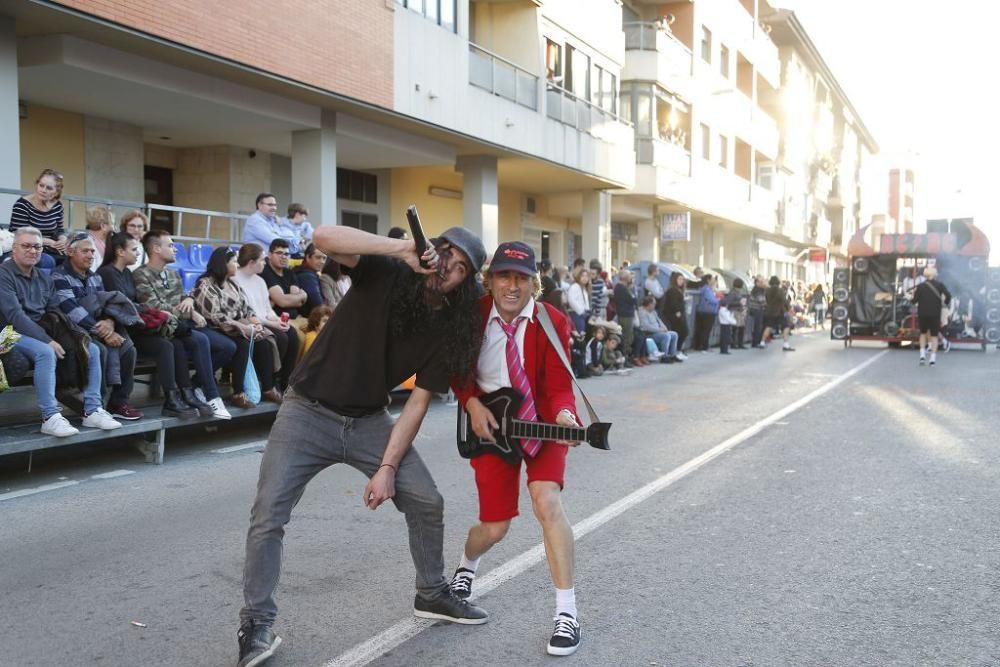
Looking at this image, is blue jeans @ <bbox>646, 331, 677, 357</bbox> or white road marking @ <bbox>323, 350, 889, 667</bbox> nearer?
white road marking @ <bbox>323, 350, 889, 667</bbox>

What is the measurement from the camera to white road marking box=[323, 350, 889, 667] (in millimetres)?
4062

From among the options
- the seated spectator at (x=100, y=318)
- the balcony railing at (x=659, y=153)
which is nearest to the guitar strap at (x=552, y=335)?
the seated spectator at (x=100, y=318)

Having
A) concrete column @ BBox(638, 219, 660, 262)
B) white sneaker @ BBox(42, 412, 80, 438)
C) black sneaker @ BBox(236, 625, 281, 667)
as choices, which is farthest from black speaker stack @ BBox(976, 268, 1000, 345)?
black sneaker @ BBox(236, 625, 281, 667)

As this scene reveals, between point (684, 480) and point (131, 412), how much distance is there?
4.55m

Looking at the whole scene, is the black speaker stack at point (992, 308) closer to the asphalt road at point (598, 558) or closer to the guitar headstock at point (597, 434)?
the asphalt road at point (598, 558)

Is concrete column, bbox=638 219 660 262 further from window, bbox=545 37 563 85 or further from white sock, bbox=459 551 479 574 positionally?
white sock, bbox=459 551 479 574

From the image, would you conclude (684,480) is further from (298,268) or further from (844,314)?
(844,314)

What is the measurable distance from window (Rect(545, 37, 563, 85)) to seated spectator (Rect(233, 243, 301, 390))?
53.3ft

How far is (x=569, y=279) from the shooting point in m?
18.5

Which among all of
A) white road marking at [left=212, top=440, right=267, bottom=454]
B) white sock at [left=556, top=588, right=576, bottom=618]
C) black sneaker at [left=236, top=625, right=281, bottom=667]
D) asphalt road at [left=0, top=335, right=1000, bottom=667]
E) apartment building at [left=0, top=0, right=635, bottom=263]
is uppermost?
apartment building at [left=0, top=0, right=635, bottom=263]

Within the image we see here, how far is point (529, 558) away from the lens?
5465 mm

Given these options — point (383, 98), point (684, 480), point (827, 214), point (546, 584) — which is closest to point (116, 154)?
point (383, 98)

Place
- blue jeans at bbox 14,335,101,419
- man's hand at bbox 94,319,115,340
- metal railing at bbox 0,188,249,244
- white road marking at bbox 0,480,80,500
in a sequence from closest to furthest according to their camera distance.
Result: white road marking at bbox 0,480,80,500 < blue jeans at bbox 14,335,101,419 < man's hand at bbox 94,319,115,340 < metal railing at bbox 0,188,249,244

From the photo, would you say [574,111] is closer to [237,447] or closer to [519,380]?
[237,447]
